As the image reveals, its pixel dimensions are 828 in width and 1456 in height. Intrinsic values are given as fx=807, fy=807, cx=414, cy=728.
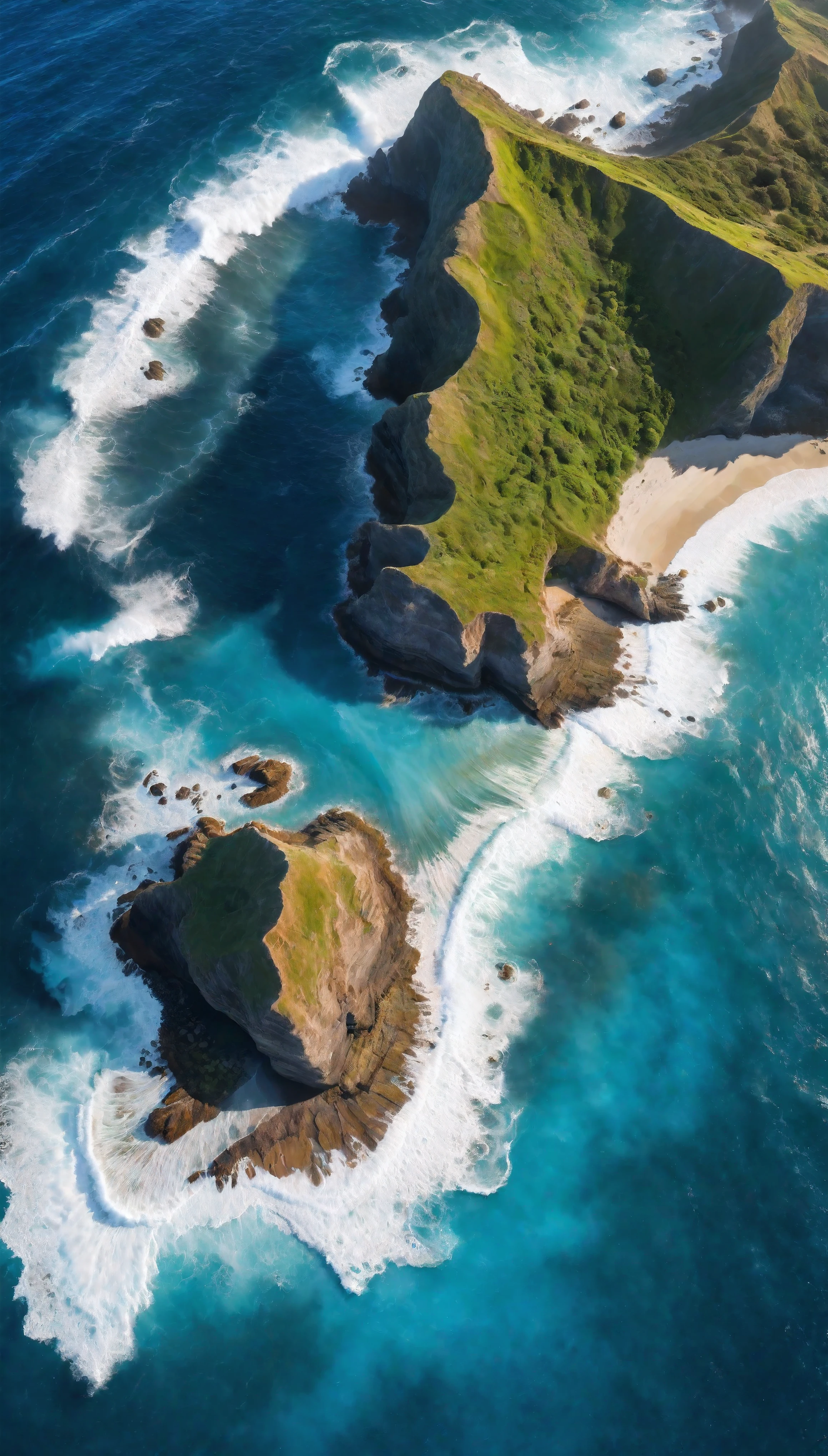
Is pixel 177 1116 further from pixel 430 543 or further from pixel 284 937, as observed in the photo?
pixel 430 543

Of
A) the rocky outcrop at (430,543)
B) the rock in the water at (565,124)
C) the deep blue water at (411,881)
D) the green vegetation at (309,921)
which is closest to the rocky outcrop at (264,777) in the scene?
the deep blue water at (411,881)

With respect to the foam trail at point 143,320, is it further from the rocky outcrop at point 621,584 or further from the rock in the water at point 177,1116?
the rock in the water at point 177,1116

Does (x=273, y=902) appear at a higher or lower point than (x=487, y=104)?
lower

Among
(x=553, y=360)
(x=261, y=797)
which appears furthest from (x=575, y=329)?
(x=261, y=797)

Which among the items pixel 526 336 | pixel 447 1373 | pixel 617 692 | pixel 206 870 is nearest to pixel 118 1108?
pixel 206 870

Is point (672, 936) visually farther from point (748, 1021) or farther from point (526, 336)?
point (526, 336)

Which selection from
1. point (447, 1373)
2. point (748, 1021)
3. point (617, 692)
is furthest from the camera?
point (617, 692)
